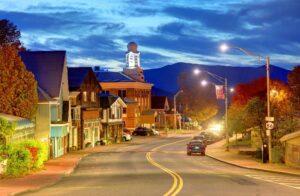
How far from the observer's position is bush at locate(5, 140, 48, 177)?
35812 millimetres

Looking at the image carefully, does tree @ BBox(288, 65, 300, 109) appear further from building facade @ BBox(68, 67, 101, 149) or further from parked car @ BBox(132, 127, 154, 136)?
building facade @ BBox(68, 67, 101, 149)

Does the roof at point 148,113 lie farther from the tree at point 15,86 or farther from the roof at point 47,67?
the tree at point 15,86

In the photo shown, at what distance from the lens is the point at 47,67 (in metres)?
63.2

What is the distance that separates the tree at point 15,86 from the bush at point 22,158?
8686 mm

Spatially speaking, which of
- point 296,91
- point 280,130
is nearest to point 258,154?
point 280,130

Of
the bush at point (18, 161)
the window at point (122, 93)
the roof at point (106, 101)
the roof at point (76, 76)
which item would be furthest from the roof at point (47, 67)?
the window at point (122, 93)

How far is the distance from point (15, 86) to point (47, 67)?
1355 cm

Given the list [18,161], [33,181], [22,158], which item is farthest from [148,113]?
[33,181]

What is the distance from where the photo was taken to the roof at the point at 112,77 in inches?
5103

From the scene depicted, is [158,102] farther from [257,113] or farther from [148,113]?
[257,113]

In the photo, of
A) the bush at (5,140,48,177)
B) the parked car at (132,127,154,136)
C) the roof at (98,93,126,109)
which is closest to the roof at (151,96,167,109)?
the parked car at (132,127,154,136)

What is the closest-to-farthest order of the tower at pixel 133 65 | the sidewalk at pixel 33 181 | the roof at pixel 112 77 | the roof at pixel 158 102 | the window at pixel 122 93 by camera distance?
1. the sidewalk at pixel 33 181
2. the roof at pixel 112 77
3. the window at pixel 122 93
4. the tower at pixel 133 65
5. the roof at pixel 158 102

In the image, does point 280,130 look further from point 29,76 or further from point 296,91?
point 296,91

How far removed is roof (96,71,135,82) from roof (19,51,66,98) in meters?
64.9
